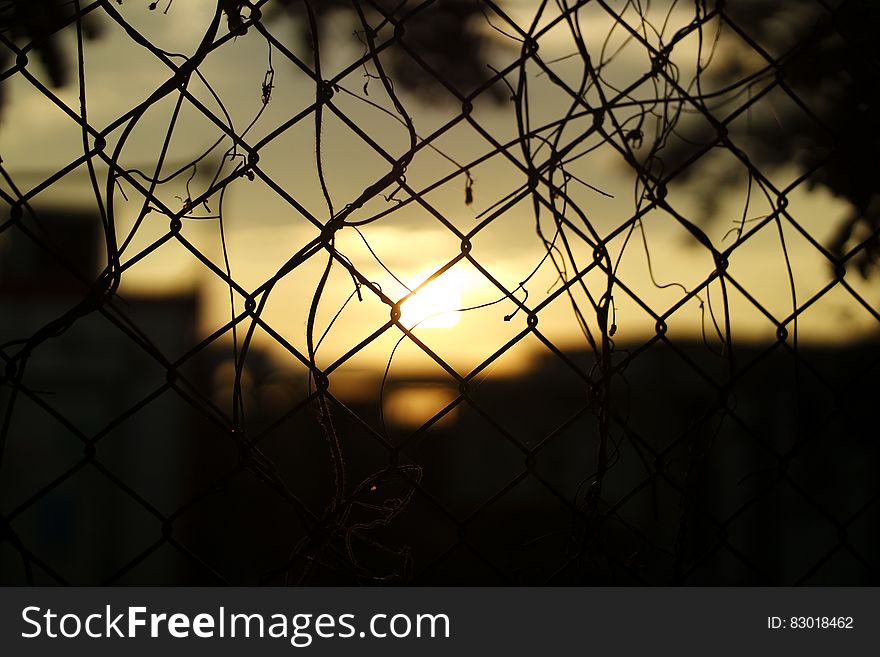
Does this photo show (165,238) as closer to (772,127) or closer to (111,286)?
(111,286)

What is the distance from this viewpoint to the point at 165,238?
974 mm

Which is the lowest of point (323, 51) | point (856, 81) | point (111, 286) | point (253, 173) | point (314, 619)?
point (314, 619)

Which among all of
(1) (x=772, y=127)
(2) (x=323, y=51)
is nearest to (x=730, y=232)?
(1) (x=772, y=127)

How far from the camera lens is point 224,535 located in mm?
12641

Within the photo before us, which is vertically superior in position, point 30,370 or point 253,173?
point 30,370

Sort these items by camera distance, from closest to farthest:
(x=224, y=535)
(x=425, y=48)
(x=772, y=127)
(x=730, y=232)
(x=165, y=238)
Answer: (x=165, y=238) < (x=425, y=48) < (x=730, y=232) < (x=772, y=127) < (x=224, y=535)

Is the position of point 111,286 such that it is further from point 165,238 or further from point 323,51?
point 323,51

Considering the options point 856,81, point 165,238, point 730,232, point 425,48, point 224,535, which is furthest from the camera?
point 224,535

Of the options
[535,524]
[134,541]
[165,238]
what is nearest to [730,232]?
[165,238]

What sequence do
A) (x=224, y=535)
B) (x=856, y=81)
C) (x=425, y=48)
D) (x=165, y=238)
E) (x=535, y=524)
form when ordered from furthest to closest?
1. (x=224, y=535)
2. (x=535, y=524)
3. (x=856, y=81)
4. (x=425, y=48)
5. (x=165, y=238)

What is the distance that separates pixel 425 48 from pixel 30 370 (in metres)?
12.2

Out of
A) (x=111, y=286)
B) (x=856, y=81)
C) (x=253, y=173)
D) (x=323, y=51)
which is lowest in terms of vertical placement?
(x=111, y=286)

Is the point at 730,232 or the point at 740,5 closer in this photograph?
the point at 730,232

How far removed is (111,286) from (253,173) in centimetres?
22
